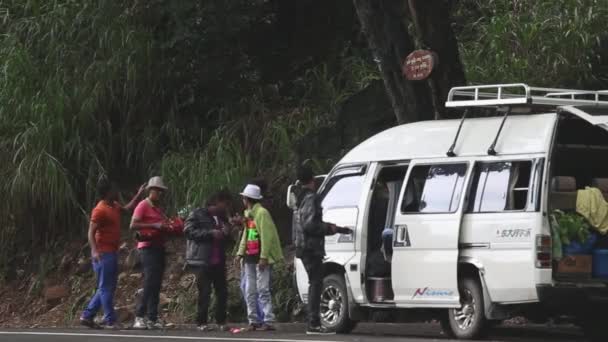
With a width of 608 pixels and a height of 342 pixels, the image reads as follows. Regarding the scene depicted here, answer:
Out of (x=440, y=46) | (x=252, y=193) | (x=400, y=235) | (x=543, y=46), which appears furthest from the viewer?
(x=543, y=46)

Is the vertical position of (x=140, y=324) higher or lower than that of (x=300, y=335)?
higher

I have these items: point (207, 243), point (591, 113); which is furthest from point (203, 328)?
point (591, 113)

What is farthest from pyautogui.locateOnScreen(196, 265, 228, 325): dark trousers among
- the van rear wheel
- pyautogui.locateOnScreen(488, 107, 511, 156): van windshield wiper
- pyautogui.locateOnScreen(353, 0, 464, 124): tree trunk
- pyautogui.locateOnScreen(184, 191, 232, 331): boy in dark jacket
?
pyautogui.locateOnScreen(488, 107, 511, 156): van windshield wiper

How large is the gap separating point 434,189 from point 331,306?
214cm

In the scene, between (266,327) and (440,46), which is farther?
(440,46)

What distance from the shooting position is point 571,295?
46.1ft

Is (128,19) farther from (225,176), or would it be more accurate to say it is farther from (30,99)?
(225,176)

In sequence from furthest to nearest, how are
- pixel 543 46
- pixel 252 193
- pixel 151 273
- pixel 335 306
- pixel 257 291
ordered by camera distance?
pixel 543 46 < pixel 151 273 < pixel 257 291 < pixel 252 193 < pixel 335 306

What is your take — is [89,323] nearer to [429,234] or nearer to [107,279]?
[107,279]

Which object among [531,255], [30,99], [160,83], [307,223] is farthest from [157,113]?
[531,255]

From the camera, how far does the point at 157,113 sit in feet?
83.8

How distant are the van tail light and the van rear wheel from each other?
10.1ft

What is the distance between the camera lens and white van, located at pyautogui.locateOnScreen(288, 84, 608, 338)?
14227 millimetres

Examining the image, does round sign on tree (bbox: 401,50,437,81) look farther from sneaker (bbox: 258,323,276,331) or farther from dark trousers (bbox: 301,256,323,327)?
sneaker (bbox: 258,323,276,331)
